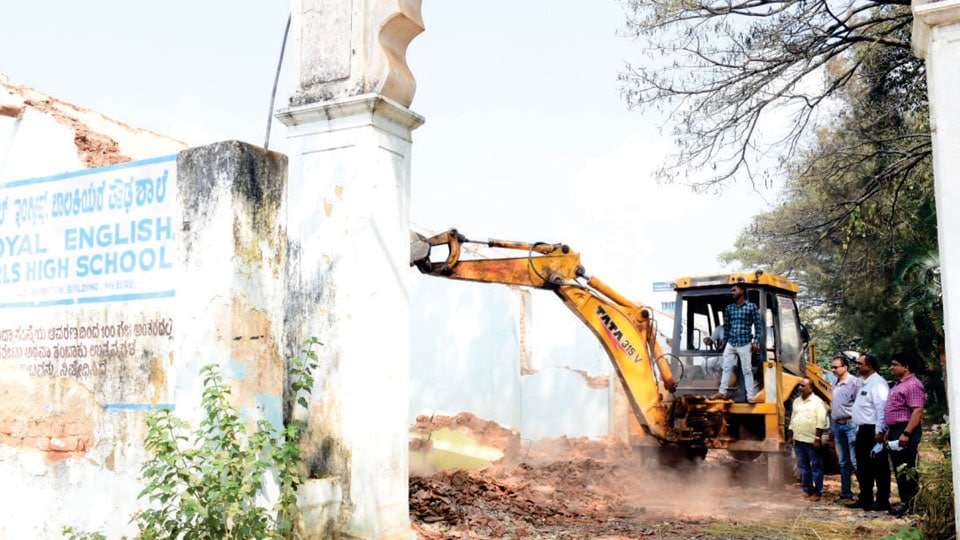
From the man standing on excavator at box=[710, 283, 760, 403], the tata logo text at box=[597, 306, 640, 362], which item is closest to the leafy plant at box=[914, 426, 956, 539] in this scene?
the man standing on excavator at box=[710, 283, 760, 403]

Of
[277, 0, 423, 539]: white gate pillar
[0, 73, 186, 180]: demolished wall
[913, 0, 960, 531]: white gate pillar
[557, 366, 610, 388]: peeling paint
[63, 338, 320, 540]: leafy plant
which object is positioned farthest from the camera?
[557, 366, 610, 388]: peeling paint

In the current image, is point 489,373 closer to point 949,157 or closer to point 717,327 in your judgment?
point 717,327

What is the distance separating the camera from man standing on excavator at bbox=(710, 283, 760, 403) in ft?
36.6

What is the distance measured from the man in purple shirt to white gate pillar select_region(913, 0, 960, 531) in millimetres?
3898

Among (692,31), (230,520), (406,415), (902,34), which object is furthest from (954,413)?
(902,34)

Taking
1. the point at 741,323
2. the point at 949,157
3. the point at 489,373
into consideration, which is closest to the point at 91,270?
the point at 949,157

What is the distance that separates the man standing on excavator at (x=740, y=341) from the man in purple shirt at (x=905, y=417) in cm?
255

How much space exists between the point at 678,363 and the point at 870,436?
298 cm

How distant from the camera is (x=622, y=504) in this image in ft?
34.2

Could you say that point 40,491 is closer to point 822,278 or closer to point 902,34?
point 902,34

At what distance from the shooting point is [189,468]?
5098 mm

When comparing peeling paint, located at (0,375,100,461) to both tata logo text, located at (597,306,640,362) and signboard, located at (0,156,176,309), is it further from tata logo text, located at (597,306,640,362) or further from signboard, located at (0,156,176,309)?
tata logo text, located at (597,306,640,362)

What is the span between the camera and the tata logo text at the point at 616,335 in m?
11.4

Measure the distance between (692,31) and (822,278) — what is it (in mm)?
17656
